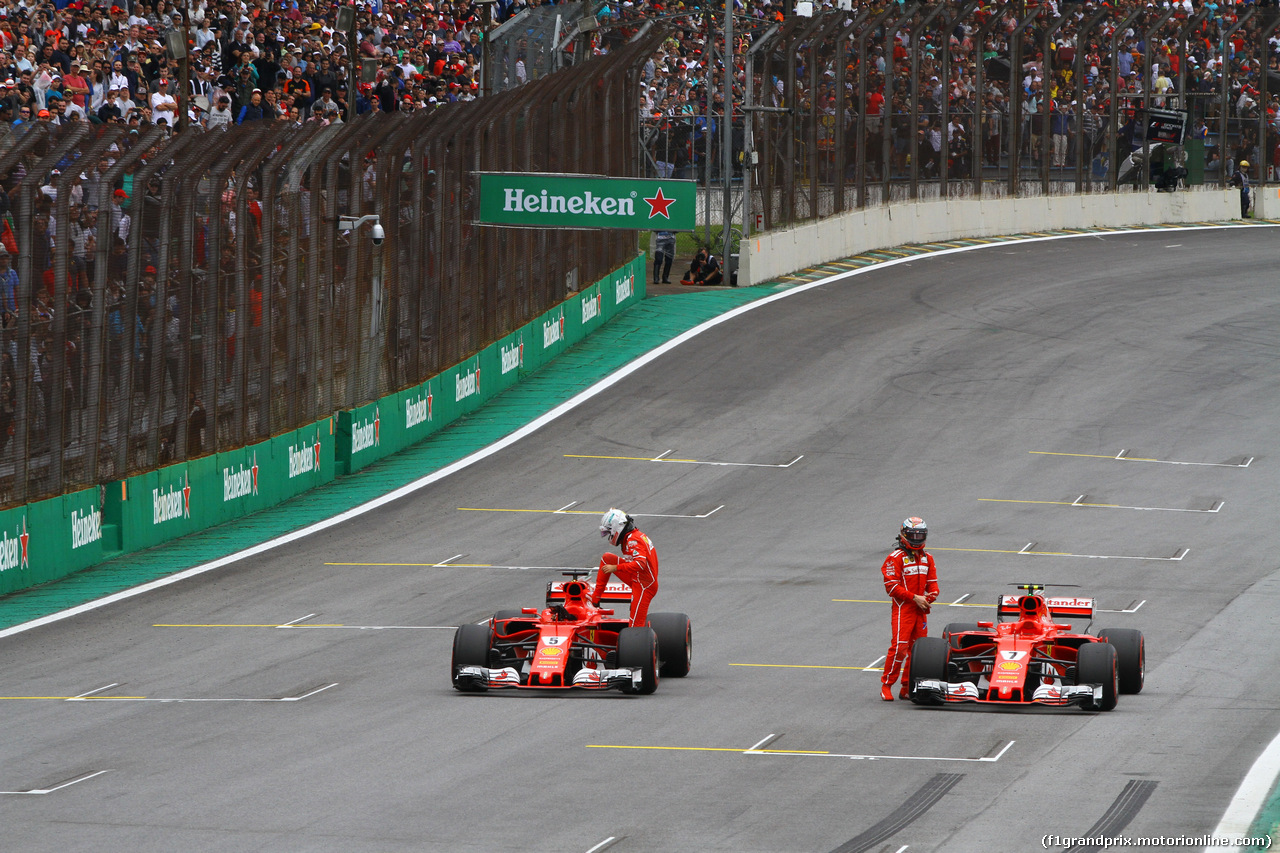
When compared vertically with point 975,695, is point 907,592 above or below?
above

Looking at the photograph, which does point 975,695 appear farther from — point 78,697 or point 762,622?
point 78,697

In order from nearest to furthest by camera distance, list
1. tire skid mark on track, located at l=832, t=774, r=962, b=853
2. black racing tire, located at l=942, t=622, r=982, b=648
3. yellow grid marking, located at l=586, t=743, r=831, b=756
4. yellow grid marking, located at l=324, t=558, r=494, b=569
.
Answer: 1. tire skid mark on track, located at l=832, t=774, r=962, b=853
2. yellow grid marking, located at l=586, t=743, r=831, b=756
3. black racing tire, located at l=942, t=622, r=982, b=648
4. yellow grid marking, located at l=324, t=558, r=494, b=569

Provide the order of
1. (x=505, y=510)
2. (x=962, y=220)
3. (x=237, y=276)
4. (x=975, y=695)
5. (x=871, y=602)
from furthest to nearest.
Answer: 1. (x=962, y=220)
2. (x=505, y=510)
3. (x=237, y=276)
4. (x=871, y=602)
5. (x=975, y=695)

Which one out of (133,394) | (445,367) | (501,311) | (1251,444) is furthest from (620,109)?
(133,394)

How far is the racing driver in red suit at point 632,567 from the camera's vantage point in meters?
15.9

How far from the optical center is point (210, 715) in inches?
580

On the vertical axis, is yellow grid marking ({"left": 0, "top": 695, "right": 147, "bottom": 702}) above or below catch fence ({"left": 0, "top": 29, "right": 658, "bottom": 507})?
below

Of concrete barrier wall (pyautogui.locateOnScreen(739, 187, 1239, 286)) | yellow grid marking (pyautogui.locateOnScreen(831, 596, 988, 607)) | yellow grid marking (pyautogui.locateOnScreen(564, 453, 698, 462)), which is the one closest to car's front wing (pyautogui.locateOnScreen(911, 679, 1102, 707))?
yellow grid marking (pyautogui.locateOnScreen(831, 596, 988, 607))

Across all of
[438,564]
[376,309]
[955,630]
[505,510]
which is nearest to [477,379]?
[376,309]

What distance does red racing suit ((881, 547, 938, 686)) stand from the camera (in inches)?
613

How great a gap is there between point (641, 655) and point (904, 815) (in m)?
4.17

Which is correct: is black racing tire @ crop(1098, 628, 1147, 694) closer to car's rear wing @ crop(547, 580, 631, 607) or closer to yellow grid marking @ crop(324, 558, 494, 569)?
car's rear wing @ crop(547, 580, 631, 607)

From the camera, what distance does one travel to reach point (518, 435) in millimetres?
29453

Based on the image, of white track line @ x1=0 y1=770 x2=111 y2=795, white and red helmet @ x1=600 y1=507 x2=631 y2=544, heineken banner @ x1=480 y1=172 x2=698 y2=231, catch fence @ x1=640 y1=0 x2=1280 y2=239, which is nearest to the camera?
white track line @ x1=0 y1=770 x2=111 y2=795
